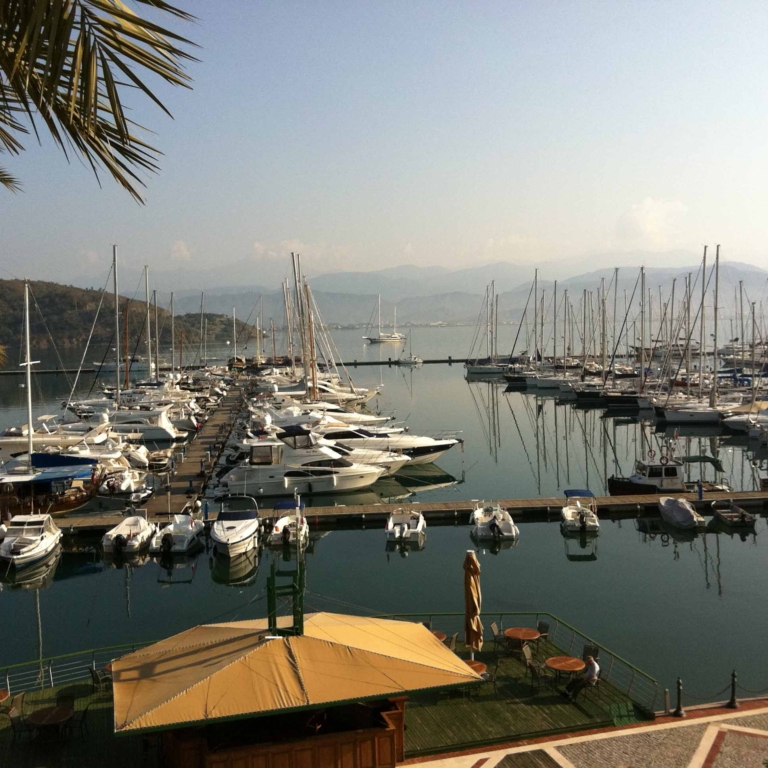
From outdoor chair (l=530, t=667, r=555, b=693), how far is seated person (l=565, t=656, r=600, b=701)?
472mm

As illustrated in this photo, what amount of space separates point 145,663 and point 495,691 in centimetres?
683

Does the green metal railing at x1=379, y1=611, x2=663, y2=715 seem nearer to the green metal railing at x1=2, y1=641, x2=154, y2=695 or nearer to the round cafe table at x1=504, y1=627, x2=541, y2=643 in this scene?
the round cafe table at x1=504, y1=627, x2=541, y2=643

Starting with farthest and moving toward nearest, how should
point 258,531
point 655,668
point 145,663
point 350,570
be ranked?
point 258,531, point 350,570, point 655,668, point 145,663

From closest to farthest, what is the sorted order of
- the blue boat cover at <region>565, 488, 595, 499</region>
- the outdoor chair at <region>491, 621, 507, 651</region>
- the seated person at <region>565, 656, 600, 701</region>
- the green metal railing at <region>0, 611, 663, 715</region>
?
1. the seated person at <region>565, 656, 600, 701</region>
2. the green metal railing at <region>0, 611, 663, 715</region>
3. the outdoor chair at <region>491, 621, 507, 651</region>
4. the blue boat cover at <region>565, 488, 595, 499</region>

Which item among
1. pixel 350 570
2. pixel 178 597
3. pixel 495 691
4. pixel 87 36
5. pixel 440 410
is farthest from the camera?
pixel 440 410

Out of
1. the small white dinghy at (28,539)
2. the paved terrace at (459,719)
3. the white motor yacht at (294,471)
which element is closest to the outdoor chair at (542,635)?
the paved terrace at (459,719)

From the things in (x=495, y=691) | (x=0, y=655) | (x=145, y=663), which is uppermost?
(x=145, y=663)

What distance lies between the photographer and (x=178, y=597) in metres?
25.7

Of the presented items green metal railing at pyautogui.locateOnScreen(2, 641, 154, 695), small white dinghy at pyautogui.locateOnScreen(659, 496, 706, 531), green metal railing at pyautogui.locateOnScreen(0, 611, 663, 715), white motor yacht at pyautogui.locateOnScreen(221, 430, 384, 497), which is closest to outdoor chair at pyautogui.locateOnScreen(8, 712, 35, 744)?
green metal railing at pyautogui.locateOnScreen(0, 611, 663, 715)

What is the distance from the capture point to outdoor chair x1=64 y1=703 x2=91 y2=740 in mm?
13336

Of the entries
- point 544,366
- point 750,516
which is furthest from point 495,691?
point 544,366

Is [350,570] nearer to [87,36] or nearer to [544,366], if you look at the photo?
[87,36]

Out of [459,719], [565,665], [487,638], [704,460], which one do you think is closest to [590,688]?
[565,665]

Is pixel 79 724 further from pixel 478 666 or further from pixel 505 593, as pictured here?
pixel 505 593
